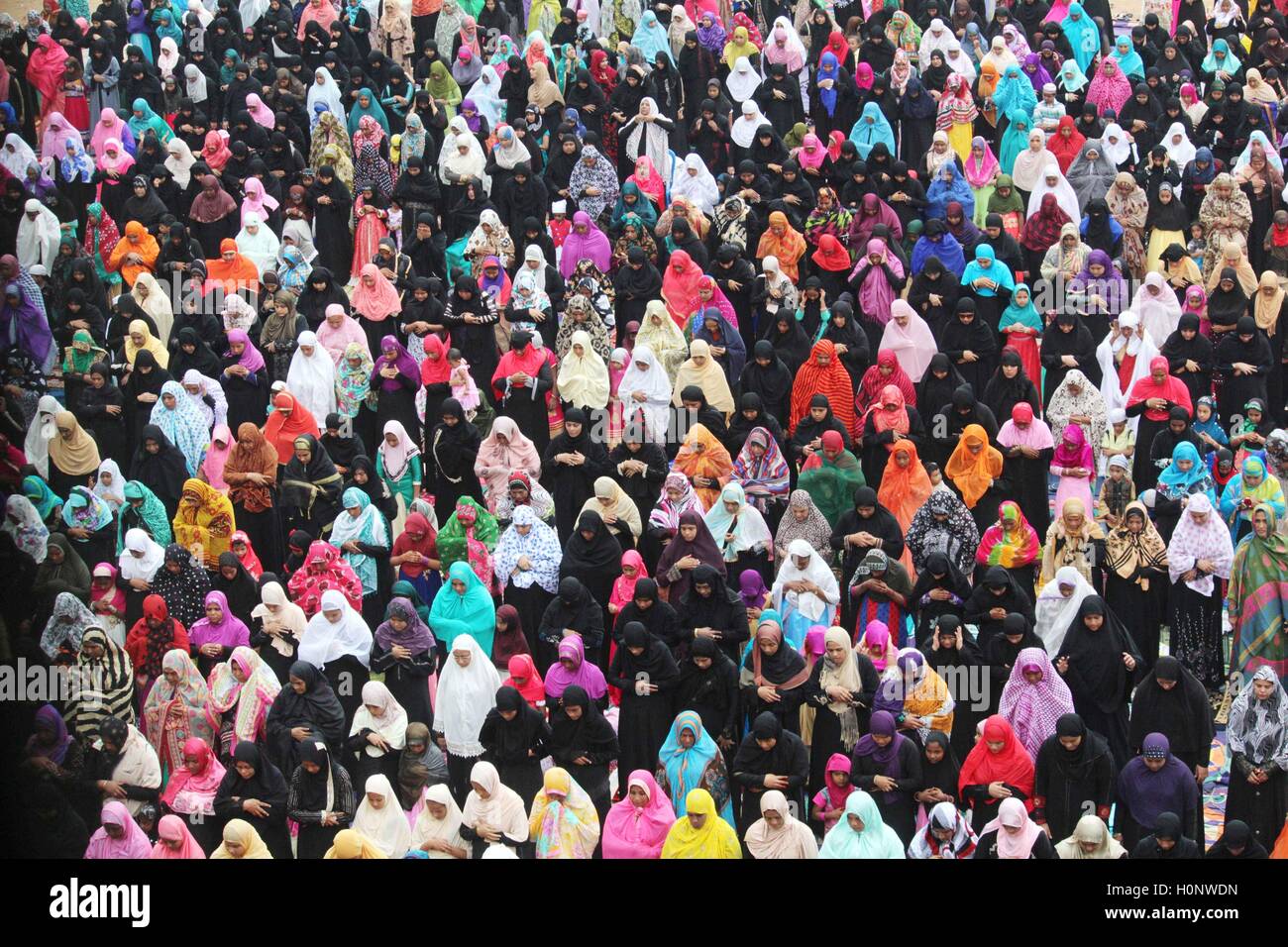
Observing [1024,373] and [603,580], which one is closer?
[603,580]

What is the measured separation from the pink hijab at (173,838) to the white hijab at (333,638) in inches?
68.8

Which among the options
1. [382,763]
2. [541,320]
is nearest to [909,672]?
[382,763]

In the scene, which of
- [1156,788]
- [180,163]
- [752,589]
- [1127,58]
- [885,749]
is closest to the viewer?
[1156,788]

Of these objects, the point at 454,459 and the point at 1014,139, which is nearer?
the point at 454,459

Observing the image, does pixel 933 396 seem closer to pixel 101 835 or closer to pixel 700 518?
pixel 700 518

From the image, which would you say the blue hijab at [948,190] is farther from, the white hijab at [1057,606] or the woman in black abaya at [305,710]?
the woman in black abaya at [305,710]

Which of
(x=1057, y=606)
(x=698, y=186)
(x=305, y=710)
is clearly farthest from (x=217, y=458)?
(x=1057, y=606)

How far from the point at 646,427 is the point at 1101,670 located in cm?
375

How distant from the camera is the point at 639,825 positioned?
1129cm

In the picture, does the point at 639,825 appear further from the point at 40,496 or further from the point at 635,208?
the point at 635,208

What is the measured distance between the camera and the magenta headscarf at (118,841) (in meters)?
11.2

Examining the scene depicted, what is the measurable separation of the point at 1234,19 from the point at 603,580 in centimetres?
1029

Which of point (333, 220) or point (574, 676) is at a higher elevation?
point (333, 220)

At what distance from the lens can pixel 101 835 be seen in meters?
11.3
